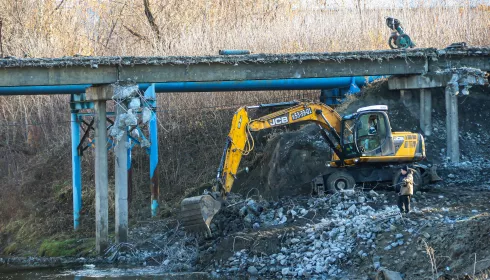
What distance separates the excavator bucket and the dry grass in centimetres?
935

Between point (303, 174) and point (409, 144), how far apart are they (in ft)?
15.7

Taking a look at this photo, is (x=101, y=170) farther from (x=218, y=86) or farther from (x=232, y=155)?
(x=218, y=86)

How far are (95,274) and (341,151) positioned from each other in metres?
7.53

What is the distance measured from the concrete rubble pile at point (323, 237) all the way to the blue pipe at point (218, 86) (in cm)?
576

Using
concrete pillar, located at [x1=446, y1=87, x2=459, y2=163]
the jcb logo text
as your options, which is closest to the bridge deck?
concrete pillar, located at [x1=446, y1=87, x2=459, y2=163]

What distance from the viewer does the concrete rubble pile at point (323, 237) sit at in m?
17.8

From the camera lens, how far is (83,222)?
2886 centimetres

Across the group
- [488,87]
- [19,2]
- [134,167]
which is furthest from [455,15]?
[19,2]

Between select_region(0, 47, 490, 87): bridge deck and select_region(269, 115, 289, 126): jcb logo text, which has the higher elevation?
select_region(0, 47, 490, 87): bridge deck

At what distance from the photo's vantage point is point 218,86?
84.7 ft

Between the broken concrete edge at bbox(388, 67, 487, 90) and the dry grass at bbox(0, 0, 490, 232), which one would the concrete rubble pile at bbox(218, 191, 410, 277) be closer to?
the broken concrete edge at bbox(388, 67, 487, 90)

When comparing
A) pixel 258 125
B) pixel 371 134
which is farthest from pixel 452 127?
pixel 258 125

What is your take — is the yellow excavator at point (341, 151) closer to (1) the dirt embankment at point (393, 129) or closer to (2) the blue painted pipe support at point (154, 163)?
(1) the dirt embankment at point (393, 129)

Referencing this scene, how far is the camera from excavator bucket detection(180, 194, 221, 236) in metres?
20.1
